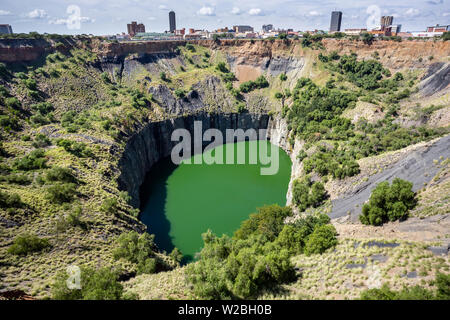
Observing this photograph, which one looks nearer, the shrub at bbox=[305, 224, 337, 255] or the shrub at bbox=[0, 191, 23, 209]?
the shrub at bbox=[305, 224, 337, 255]

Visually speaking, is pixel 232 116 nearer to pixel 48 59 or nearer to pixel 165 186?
pixel 165 186

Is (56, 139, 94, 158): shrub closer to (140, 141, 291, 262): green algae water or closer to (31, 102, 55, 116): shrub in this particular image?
(140, 141, 291, 262): green algae water

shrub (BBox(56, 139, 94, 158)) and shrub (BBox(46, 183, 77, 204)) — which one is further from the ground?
shrub (BBox(56, 139, 94, 158))

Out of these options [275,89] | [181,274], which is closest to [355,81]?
[275,89]

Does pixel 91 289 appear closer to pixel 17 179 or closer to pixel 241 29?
pixel 17 179

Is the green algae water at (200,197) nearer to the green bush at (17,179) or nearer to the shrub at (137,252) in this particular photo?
the shrub at (137,252)

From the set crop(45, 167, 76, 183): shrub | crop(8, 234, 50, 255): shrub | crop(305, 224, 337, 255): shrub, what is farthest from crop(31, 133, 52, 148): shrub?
crop(305, 224, 337, 255): shrub
